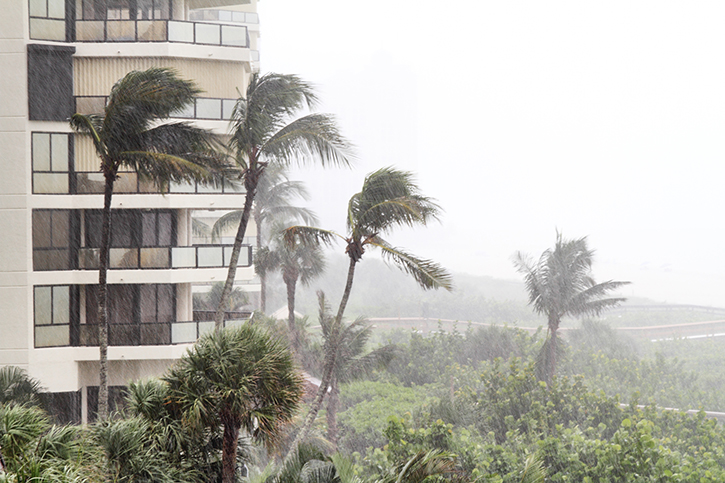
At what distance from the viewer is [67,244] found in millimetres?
15602

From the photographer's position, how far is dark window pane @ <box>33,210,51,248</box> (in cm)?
1522

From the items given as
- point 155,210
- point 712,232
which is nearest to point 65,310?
point 155,210

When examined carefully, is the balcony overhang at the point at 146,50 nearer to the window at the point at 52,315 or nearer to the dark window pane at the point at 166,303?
the window at the point at 52,315

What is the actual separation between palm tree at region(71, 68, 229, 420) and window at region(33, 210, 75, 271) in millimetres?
3183

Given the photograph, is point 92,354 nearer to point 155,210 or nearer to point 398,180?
point 155,210

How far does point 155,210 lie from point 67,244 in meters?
2.44

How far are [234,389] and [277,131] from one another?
8.63 m

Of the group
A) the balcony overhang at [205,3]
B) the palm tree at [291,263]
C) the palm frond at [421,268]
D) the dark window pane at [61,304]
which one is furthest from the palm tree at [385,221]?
the palm tree at [291,263]

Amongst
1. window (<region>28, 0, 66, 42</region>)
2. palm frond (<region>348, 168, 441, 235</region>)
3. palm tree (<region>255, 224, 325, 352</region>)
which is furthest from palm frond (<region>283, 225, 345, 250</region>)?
palm tree (<region>255, 224, 325, 352</region>)

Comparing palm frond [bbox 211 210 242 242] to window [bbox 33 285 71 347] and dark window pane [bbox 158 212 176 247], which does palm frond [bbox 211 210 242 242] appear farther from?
window [bbox 33 285 71 347]

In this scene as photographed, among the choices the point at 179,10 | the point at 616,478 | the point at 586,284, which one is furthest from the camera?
the point at 586,284

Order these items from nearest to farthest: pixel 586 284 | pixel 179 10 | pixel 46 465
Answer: pixel 46 465
pixel 179 10
pixel 586 284

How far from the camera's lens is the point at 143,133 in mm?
12789

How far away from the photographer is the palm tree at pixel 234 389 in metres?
8.00
